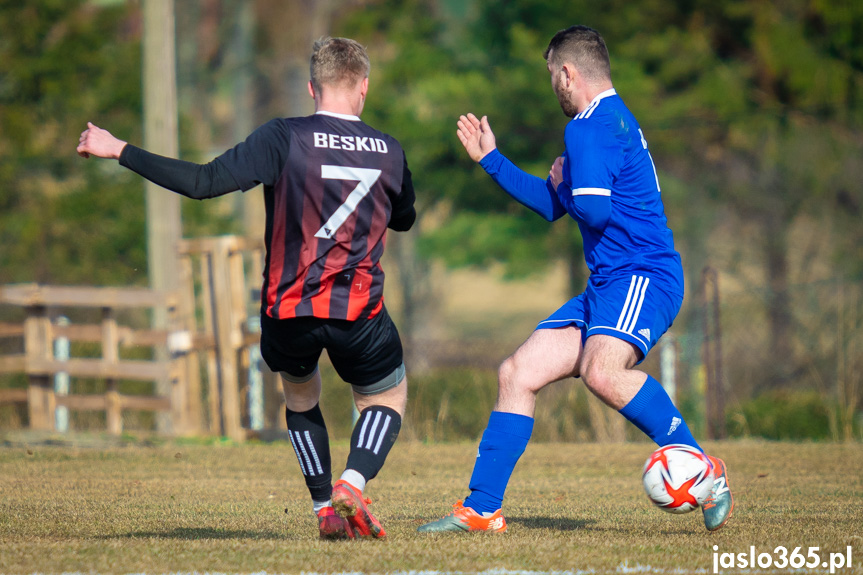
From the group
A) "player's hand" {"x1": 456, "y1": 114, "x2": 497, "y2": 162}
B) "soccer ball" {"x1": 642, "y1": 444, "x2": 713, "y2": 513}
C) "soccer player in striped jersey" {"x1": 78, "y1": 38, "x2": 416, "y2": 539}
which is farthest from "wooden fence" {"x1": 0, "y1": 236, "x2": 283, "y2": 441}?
"soccer ball" {"x1": 642, "y1": 444, "x2": 713, "y2": 513}

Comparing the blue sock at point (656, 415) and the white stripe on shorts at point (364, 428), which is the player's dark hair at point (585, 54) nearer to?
the blue sock at point (656, 415)

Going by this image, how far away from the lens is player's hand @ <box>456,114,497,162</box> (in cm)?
502

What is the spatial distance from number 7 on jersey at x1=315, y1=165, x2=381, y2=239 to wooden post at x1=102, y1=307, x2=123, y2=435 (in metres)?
8.70

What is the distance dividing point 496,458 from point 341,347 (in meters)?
A: 0.89

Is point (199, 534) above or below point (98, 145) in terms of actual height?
below

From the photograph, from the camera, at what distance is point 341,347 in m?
4.25

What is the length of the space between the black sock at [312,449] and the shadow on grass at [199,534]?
0.26 metres

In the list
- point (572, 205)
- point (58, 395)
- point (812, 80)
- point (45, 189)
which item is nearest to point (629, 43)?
point (812, 80)

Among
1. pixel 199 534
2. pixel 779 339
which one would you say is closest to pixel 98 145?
pixel 199 534

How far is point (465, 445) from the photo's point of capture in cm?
941

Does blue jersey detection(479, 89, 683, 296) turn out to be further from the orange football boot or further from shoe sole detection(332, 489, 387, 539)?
shoe sole detection(332, 489, 387, 539)

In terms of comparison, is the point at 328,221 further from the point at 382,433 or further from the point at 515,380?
the point at 515,380

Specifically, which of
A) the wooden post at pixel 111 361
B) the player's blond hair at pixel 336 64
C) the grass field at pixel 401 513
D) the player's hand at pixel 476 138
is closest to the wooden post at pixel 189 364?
the wooden post at pixel 111 361

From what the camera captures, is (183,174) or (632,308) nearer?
(183,174)
